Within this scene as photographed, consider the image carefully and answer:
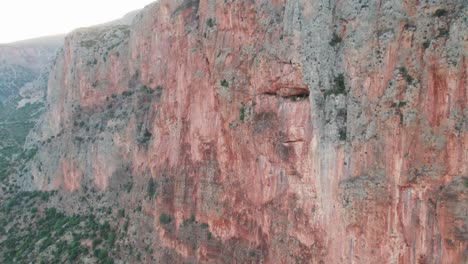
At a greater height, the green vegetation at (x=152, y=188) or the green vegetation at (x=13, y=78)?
the green vegetation at (x=13, y=78)

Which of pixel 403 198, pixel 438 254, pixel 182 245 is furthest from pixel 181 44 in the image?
pixel 438 254

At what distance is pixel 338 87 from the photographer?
32188 mm

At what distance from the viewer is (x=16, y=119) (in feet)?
338

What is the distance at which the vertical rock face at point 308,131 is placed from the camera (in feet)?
87.5

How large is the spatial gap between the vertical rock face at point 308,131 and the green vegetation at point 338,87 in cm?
11

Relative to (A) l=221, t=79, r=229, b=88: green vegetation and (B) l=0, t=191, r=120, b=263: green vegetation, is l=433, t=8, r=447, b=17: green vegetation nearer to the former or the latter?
(A) l=221, t=79, r=229, b=88: green vegetation

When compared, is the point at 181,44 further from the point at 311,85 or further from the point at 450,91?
the point at 450,91

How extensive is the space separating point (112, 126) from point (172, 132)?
52.7 feet

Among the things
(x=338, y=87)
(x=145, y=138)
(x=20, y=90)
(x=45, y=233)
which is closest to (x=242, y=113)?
(x=338, y=87)

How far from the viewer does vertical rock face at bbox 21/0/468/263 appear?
1049 inches

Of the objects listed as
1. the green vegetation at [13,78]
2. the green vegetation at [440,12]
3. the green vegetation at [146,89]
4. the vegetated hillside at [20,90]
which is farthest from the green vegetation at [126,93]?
the green vegetation at [13,78]

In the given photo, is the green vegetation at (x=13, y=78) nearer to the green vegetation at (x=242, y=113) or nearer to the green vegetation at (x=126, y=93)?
the green vegetation at (x=126, y=93)

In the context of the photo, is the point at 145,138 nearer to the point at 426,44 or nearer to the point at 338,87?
the point at 338,87

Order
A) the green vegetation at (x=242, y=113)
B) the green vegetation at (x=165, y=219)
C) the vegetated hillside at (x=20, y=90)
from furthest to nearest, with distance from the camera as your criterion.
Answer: the vegetated hillside at (x=20, y=90), the green vegetation at (x=165, y=219), the green vegetation at (x=242, y=113)
